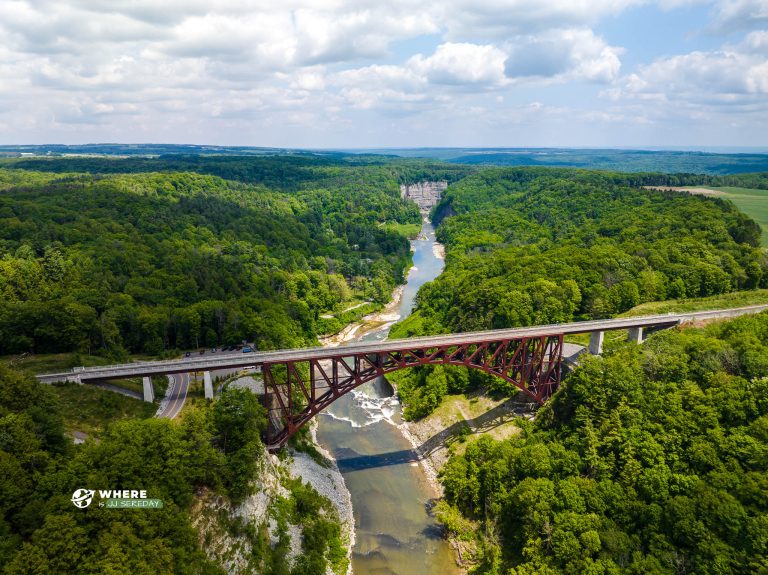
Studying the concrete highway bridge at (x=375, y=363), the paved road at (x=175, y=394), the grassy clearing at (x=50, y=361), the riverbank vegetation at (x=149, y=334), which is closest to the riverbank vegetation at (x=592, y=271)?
the concrete highway bridge at (x=375, y=363)

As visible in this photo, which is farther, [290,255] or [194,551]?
[290,255]

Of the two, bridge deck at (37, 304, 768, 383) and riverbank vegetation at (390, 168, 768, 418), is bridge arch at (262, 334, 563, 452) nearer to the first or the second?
bridge deck at (37, 304, 768, 383)

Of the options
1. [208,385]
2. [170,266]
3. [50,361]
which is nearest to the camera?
[208,385]

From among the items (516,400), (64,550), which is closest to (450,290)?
(516,400)

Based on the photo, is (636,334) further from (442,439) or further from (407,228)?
(407,228)

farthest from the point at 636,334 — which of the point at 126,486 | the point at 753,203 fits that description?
the point at 753,203

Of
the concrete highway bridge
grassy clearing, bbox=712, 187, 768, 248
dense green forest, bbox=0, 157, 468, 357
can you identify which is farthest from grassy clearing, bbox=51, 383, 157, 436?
grassy clearing, bbox=712, 187, 768, 248

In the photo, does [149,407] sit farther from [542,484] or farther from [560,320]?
[560,320]

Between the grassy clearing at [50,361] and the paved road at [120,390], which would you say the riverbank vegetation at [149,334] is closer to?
the grassy clearing at [50,361]
